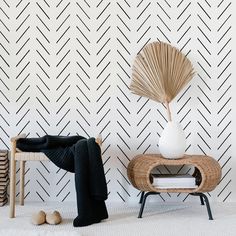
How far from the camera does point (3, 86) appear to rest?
8.90ft

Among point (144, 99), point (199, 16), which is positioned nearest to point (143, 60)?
point (144, 99)

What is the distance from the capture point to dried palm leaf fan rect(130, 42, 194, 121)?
260 centimetres

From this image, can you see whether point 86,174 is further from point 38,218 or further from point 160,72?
point 160,72

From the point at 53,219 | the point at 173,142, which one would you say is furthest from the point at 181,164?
the point at 53,219

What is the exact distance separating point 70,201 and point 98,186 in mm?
644

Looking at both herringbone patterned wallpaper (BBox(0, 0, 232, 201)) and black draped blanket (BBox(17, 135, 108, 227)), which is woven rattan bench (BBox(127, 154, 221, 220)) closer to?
black draped blanket (BBox(17, 135, 108, 227))

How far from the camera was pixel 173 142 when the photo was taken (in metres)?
2.37

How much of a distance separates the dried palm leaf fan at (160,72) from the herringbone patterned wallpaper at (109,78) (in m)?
0.07

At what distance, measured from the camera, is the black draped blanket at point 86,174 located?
7.01 ft

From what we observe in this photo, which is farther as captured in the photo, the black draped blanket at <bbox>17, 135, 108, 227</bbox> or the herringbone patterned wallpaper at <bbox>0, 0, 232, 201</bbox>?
the herringbone patterned wallpaper at <bbox>0, 0, 232, 201</bbox>

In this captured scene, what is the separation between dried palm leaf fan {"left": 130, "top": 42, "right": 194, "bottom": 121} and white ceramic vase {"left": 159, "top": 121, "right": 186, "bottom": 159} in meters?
0.23

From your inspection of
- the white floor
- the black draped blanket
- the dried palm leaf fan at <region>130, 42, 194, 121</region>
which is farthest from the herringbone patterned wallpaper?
the black draped blanket

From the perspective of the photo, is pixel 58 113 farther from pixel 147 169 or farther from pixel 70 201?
pixel 147 169

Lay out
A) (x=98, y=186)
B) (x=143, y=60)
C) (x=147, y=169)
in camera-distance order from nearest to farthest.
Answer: (x=98, y=186), (x=147, y=169), (x=143, y=60)
